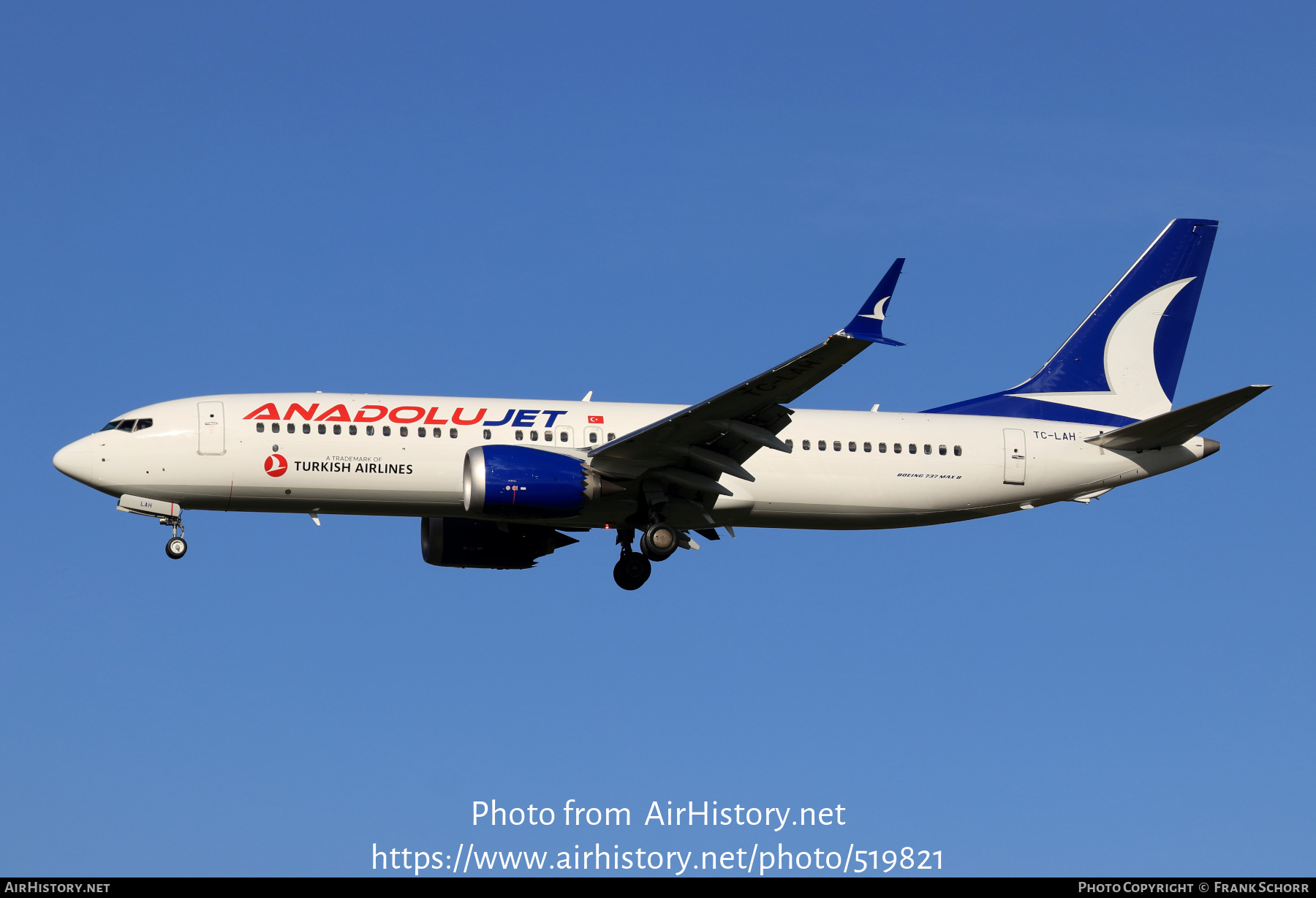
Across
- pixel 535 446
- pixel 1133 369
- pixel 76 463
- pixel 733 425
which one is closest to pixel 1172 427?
pixel 1133 369

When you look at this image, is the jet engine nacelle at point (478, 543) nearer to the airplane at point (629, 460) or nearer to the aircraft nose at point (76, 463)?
the airplane at point (629, 460)

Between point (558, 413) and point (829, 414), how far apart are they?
6677mm

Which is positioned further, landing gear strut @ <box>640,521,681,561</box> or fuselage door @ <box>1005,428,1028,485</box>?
fuselage door @ <box>1005,428,1028,485</box>

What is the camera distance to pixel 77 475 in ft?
118

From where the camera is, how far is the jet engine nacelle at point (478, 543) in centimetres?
3978

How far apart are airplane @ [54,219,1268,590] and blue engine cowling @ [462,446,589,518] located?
46 mm

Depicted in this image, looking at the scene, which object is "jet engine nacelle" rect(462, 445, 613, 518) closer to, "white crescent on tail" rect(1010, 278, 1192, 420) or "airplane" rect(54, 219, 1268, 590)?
"airplane" rect(54, 219, 1268, 590)

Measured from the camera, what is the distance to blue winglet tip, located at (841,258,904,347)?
3025 centimetres

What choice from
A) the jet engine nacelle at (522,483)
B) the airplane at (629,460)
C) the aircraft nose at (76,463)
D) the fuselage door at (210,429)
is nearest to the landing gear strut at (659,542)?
the airplane at (629,460)

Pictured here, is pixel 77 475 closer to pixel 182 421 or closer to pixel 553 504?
pixel 182 421

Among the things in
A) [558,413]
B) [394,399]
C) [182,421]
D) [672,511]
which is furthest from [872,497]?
[182,421]

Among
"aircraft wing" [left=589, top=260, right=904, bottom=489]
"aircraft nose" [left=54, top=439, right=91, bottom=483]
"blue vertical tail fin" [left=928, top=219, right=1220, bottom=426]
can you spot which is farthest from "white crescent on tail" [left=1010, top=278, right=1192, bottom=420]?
"aircraft nose" [left=54, top=439, right=91, bottom=483]
